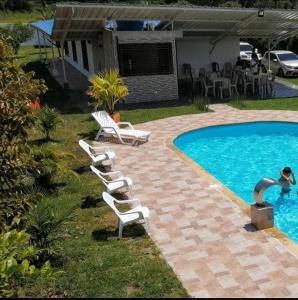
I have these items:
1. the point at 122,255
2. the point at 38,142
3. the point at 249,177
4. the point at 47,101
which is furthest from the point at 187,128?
the point at 122,255

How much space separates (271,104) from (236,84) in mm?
3591

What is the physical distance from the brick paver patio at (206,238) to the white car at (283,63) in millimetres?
18556

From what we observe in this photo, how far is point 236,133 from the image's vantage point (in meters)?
16.0

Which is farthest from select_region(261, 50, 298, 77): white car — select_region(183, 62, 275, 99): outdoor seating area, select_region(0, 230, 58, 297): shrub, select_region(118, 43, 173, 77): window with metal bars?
select_region(0, 230, 58, 297): shrub

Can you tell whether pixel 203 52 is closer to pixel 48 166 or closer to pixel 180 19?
pixel 180 19

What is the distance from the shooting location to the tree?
538cm

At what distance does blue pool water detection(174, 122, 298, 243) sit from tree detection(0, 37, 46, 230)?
534 centimetres

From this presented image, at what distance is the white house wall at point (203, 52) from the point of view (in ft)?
80.5

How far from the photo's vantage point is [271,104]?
19.2 m

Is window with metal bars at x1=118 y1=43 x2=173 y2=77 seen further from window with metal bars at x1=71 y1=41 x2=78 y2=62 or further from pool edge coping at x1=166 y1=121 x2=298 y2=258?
window with metal bars at x1=71 y1=41 x2=78 y2=62

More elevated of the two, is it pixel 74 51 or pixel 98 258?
pixel 74 51

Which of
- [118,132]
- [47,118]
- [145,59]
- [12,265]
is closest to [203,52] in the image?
[145,59]

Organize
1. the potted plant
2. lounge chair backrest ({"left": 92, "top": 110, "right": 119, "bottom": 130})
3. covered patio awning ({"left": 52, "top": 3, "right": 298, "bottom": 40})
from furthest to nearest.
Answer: covered patio awning ({"left": 52, "top": 3, "right": 298, "bottom": 40}), the potted plant, lounge chair backrest ({"left": 92, "top": 110, "right": 119, "bottom": 130})

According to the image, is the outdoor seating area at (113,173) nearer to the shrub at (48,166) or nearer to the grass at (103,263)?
the grass at (103,263)
